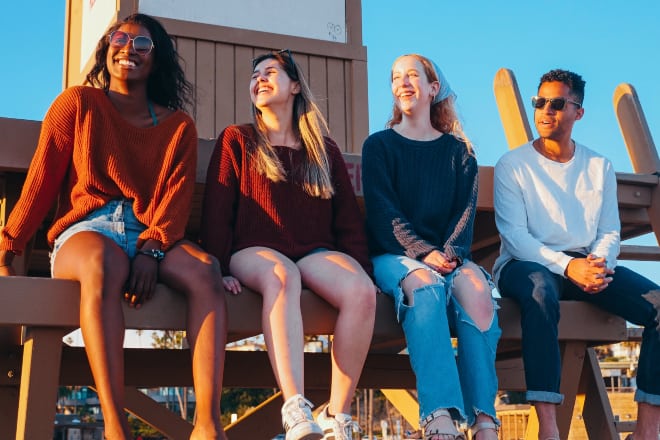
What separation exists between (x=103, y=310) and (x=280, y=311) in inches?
20.6

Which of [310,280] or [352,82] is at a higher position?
[352,82]

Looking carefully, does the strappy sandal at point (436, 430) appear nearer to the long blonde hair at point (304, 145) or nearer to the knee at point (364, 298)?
the knee at point (364, 298)

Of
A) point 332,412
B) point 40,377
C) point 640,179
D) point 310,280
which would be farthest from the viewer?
point 640,179

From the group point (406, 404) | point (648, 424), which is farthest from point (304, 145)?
point (406, 404)

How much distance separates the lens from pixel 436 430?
2.50 meters

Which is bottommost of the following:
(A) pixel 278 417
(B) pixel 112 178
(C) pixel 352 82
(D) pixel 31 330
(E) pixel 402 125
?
(A) pixel 278 417

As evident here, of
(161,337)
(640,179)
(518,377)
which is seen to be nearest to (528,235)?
(640,179)

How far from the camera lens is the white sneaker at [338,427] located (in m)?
2.56

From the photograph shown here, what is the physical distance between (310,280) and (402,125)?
933 millimetres

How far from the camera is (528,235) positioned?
3359mm

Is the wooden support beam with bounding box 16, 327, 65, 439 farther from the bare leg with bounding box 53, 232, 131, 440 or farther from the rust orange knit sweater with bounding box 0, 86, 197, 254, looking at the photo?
the rust orange knit sweater with bounding box 0, 86, 197, 254

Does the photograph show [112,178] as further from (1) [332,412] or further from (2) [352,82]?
(2) [352,82]

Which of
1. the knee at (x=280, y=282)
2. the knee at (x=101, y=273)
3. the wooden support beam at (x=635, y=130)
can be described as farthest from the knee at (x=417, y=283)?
the wooden support beam at (x=635, y=130)

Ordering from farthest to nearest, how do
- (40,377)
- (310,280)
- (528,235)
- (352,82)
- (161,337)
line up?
(161,337) < (352,82) < (528,235) < (310,280) < (40,377)
